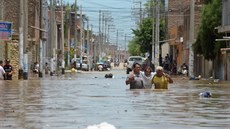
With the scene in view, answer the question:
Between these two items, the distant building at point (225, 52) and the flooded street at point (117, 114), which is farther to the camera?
the distant building at point (225, 52)

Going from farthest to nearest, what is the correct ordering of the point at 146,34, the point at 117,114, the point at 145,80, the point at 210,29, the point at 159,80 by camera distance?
the point at 146,34 → the point at 210,29 → the point at 145,80 → the point at 159,80 → the point at 117,114

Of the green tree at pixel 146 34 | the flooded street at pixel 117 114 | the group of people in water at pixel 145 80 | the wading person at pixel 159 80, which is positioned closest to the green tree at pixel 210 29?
the wading person at pixel 159 80

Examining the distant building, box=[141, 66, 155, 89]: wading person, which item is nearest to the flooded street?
box=[141, 66, 155, 89]: wading person

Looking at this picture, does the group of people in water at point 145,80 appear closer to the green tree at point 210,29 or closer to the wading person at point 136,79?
the wading person at point 136,79

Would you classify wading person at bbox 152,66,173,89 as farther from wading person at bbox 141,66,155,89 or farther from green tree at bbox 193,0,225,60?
green tree at bbox 193,0,225,60

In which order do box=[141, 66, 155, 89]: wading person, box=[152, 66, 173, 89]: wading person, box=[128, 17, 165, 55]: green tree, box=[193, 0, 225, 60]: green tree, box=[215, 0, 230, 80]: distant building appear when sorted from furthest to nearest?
1. box=[128, 17, 165, 55]: green tree
2. box=[193, 0, 225, 60]: green tree
3. box=[215, 0, 230, 80]: distant building
4. box=[141, 66, 155, 89]: wading person
5. box=[152, 66, 173, 89]: wading person

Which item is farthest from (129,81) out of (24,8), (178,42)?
(178,42)

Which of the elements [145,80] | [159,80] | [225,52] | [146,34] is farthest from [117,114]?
[146,34]

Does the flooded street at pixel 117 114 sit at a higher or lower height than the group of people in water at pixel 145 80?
lower

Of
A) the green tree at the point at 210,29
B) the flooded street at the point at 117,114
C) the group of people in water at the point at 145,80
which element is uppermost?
the green tree at the point at 210,29

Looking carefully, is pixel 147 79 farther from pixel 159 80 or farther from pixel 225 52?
pixel 225 52

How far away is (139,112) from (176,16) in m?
91.1

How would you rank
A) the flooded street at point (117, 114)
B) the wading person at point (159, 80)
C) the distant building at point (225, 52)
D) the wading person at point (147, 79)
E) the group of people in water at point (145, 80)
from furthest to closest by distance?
the distant building at point (225, 52)
the wading person at point (147, 79)
the group of people in water at point (145, 80)
the wading person at point (159, 80)
the flooded street at point (117, 114)

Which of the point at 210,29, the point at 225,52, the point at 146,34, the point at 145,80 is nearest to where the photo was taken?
the point at 145,80
